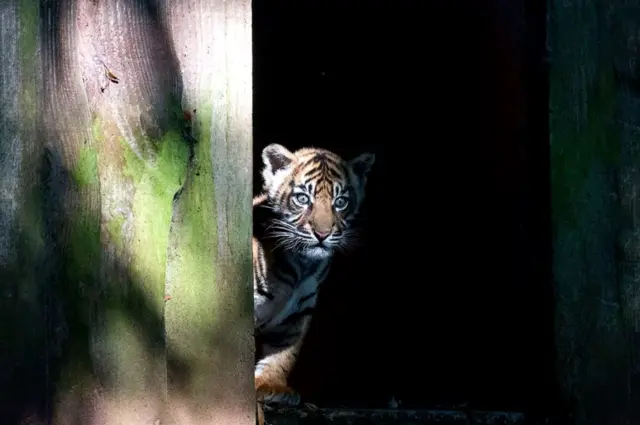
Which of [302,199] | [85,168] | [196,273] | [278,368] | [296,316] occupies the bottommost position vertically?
[278,368]

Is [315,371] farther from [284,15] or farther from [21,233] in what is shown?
[21,233]

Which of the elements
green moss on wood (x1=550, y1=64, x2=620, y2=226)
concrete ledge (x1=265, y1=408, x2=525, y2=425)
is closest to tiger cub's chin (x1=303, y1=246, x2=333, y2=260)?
concrete ledge (x1=265, y1=408, x2=525, y2=425)

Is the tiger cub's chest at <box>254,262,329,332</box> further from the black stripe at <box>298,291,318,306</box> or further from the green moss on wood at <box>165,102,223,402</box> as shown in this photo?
the green moss on wood at <box>165,102,223,402</box>

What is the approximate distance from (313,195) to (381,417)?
227 centimetres

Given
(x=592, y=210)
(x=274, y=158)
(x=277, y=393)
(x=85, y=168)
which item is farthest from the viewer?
(x=274, y=158)

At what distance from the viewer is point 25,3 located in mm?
1856

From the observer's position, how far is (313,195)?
14.5 ft

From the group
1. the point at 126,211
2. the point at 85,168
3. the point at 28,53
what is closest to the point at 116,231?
the point at 126,211

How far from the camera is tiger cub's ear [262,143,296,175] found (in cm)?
447

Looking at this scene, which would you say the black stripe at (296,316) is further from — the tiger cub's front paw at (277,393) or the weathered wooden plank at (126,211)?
the weathered wooden plank at (126,211)

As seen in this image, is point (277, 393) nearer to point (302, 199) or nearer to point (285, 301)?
point (285, 301)

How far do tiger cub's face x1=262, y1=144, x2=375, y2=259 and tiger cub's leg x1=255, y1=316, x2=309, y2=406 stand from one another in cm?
41

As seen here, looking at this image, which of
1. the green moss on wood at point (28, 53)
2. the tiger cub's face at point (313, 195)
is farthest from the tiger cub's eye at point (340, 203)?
the green moss on wood at point (28, 53)

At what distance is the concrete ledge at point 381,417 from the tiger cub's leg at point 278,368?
858mm
